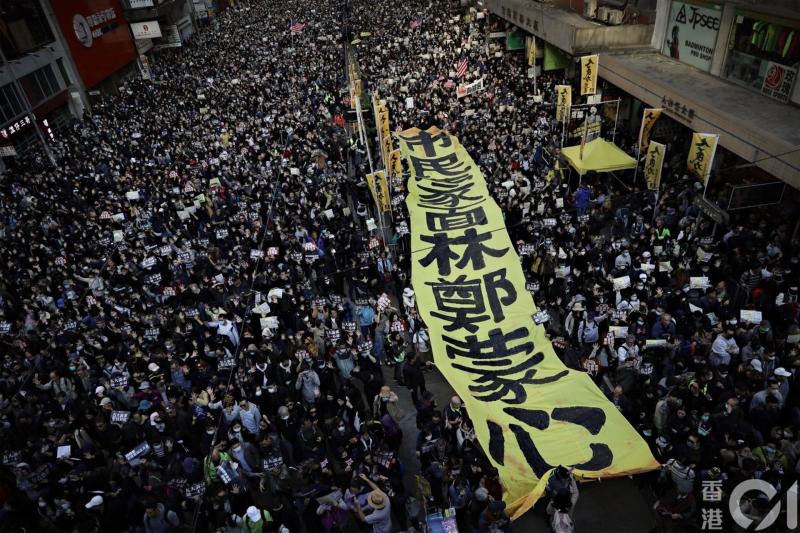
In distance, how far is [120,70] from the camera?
3575 centimetres

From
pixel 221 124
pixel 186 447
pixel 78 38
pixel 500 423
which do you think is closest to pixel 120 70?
pixel 78 38

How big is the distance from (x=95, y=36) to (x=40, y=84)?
6890mm

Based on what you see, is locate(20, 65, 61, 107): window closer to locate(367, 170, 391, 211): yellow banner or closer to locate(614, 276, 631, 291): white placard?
locate(367, 170, 391, 211): yellow banner

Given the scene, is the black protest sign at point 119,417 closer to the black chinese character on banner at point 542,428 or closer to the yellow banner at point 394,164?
the black chinese character on banner at point 542,428

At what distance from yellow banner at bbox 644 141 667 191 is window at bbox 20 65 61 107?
27.3 m

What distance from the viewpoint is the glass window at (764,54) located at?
1344 cm

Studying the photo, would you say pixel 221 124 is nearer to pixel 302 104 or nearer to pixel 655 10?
pixel 302 104

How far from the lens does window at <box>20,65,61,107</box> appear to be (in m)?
26.0

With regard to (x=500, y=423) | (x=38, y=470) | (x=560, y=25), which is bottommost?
(x=500, y=423)

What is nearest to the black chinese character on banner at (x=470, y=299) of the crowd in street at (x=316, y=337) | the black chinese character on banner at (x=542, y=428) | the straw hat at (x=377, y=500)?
the crowd in street at (x=316, y=337)

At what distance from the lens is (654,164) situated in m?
13.7

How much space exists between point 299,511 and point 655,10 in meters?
19.7

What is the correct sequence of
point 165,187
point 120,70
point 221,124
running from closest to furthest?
point 165,187 < point 221,124 < point 120,70

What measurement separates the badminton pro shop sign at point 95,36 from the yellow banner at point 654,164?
99.2 ft
